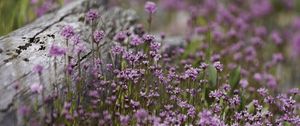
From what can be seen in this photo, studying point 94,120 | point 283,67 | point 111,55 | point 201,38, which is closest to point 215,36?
point 201,38

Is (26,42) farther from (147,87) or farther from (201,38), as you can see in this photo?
(201,38)

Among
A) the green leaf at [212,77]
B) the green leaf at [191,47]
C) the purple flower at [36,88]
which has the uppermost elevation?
the green leaf at [191,47]

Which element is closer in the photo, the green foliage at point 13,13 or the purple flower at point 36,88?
the purple flower at point 36,88

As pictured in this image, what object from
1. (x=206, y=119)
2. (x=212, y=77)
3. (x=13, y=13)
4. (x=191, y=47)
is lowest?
(x=206, y=119)

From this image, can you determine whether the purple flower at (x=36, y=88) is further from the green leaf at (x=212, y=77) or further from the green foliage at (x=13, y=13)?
the green foliage at (x=13, y=13)

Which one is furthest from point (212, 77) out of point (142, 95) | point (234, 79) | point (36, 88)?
point (36, 88)

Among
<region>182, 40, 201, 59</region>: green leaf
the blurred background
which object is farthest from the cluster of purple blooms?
the blurred background

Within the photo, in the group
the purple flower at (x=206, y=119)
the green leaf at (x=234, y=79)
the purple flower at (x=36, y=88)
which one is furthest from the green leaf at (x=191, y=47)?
the purple flower at (x=36, y=88)

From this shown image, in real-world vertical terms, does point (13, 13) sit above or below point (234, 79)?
above

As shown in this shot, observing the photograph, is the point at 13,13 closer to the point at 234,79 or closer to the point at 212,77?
the point at 212,77

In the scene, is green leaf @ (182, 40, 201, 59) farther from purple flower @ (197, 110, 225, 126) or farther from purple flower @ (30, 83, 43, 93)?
purple flower @ (30, 83, 43, 93)

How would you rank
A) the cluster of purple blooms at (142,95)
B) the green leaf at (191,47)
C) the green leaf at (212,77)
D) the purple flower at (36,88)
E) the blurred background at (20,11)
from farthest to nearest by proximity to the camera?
the green leaf at (191,47) < the blurred background at (20,11) < the green leaf at (212,77) < the cluster of purple blooms at (142,95) < the purple flower at (36,88)

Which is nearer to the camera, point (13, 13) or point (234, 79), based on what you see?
point (234, 79)

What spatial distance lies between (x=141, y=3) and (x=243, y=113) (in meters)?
5.65
